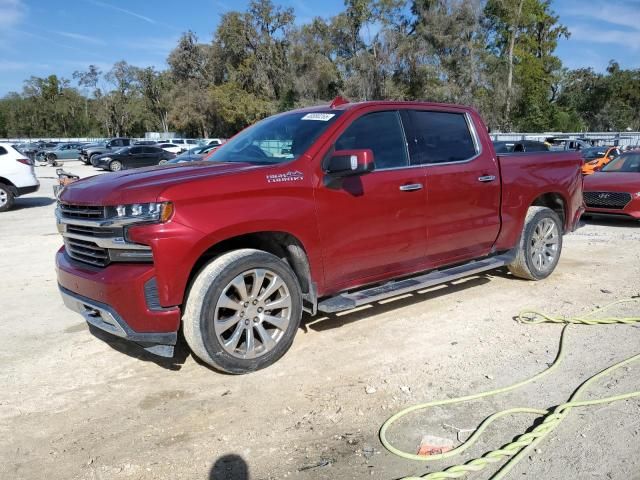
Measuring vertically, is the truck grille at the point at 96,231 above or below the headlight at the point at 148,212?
below

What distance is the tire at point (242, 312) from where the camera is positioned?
11.7 ft

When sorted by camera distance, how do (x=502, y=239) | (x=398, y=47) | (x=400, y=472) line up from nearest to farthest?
1. (x=400, y=472)
2. (x=502, y=239)
3. (x=398, y=47)

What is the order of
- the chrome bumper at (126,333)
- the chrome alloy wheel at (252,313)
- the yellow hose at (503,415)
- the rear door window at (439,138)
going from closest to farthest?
the yellow hose at (503,415)
the chrome bumper at (126,333)
the chrome alloy wheel at (252,313)
the rear door window at (439,138)

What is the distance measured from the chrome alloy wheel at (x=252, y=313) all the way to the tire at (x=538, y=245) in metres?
3.07

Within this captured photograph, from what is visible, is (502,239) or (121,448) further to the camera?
(502,239)

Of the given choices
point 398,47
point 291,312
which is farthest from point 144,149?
point 291,312

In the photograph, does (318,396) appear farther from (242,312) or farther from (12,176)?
(12,176)

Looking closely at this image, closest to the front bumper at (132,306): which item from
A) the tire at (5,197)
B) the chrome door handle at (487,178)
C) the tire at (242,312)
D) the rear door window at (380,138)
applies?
the tire at (242,312)

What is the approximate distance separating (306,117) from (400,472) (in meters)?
2.96

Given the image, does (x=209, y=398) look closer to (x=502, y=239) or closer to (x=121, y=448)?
(x=121, y=448)

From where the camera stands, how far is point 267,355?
393cm

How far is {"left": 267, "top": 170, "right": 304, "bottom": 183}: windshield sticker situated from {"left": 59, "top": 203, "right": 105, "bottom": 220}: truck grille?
44.9 inches

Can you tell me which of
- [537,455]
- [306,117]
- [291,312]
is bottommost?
[537,455]

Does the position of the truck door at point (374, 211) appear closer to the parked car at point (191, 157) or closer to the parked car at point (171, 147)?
the parked car at point (191, 157)
